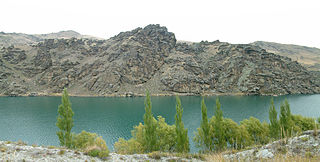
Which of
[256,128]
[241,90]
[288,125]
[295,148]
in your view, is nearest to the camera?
[295,148]

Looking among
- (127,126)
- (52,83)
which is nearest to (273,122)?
(127,126)

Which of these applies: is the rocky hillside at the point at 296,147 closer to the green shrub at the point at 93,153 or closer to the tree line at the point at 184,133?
the green shrub at the point at 93,153

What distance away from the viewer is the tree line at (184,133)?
1324 inches

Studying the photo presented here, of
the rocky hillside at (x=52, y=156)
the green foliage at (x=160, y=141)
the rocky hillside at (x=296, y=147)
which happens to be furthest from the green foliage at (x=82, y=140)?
the rocky hillside at (x=296, y=147)

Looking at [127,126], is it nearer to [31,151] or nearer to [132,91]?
[31,151]

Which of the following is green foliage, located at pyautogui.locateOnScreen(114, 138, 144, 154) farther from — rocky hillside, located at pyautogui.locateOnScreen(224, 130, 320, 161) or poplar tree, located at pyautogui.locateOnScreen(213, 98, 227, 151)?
rocky hillside, located at pyautogui.locateOnScreen(224, 130, 320, 161)

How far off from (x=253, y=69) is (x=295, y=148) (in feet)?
674

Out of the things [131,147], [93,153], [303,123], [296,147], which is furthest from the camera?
[303,123]

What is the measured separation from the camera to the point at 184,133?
33.0 meters

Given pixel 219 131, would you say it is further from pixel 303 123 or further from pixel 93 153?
pixel 93 153

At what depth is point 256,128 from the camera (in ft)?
143

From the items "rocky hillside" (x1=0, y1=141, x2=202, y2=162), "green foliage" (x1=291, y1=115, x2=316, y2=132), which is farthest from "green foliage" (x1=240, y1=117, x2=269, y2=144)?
"rocky hillside" (x1=0, y1=141, x2=202, y2=162)

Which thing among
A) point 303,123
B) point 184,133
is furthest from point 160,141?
point 303,123

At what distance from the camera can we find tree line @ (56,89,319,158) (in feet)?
110
